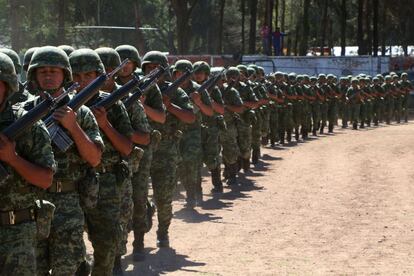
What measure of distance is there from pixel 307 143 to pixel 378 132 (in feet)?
18.9

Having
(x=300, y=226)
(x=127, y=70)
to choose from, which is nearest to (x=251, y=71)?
(x=300, y=226)

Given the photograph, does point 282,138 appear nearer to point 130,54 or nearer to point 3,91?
point 130,54

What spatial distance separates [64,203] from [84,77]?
4.42ft

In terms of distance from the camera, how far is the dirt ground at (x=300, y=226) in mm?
9734

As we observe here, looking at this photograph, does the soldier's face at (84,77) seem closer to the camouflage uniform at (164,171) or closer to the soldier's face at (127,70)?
the soldier's face at (127,70)

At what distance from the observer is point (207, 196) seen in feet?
51.3

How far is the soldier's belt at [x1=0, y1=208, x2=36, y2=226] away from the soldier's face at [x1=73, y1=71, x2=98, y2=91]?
2081mm

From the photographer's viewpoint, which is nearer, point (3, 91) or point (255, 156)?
point (3, 91)

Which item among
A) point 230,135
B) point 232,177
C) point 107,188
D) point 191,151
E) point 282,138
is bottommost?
point 282,138

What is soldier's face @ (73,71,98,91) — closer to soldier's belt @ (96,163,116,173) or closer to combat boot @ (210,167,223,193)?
soldier's belt @ (96,163,116,173)

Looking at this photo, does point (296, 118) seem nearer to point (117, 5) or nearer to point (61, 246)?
point (61, 246)

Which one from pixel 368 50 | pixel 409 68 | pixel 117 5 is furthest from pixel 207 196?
pixel 368 50

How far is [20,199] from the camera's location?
224 inches

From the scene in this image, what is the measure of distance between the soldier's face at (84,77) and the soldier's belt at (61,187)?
112cm
